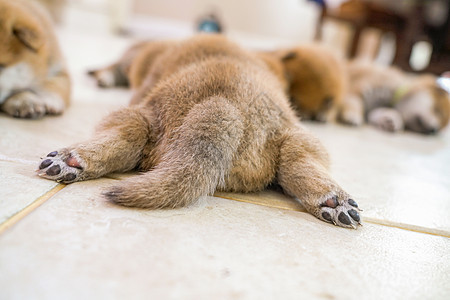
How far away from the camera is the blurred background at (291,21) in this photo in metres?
5.95

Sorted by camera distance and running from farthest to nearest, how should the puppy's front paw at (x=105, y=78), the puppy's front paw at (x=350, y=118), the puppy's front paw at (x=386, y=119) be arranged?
1. the puppy's front paw at (x=386, y=119)
2. the puppy's front paw at (x=350, y=118)
3. the puppy's front paw at (x=105, y=78)

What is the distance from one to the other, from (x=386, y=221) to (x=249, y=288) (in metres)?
0.63

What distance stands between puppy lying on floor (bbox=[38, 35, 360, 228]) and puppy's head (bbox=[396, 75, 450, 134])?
242cm

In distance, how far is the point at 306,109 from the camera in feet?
8.52

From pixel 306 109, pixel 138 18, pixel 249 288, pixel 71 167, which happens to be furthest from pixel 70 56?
pixel 138 18

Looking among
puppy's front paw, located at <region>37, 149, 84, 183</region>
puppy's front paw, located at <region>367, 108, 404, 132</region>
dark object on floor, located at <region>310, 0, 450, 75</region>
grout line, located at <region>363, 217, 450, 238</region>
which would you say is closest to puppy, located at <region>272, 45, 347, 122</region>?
puppy's front paw, located at <region>367, 108, 404, 132</region>

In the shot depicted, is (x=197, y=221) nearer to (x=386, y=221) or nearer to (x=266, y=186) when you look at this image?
(x=266, y=186)

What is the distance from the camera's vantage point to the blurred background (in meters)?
5.95

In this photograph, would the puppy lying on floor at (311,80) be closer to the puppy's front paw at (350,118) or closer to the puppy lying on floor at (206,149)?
the puppy's front paw at (350,118)

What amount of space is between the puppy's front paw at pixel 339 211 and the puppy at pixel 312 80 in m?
1.47

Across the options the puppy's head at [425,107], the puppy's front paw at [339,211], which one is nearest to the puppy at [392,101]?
the puppy's head at [425,107]

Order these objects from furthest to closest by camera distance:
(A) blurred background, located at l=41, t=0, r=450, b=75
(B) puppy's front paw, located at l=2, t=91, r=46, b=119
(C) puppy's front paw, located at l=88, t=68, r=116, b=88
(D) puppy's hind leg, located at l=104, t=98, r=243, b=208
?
1. (A) blurred background, located at l=41, t=0, r=450, b=75
2. (C) puppy's front paw, located at l=88, t=68, r=116, b=88
3. (B) puppy's front paw, located at l=2, t=91, r=46, b=119
4. (D) puppy's hind leg, located at l=104, t=98, r=243, b=208

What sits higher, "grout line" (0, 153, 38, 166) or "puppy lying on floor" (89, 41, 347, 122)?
"puppy lying on floor" (89, 41, 347, 122)

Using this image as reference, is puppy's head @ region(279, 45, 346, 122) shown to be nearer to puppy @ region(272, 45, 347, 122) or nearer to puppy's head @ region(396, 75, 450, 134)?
puppy @ region(272, 45, 347, 122)
